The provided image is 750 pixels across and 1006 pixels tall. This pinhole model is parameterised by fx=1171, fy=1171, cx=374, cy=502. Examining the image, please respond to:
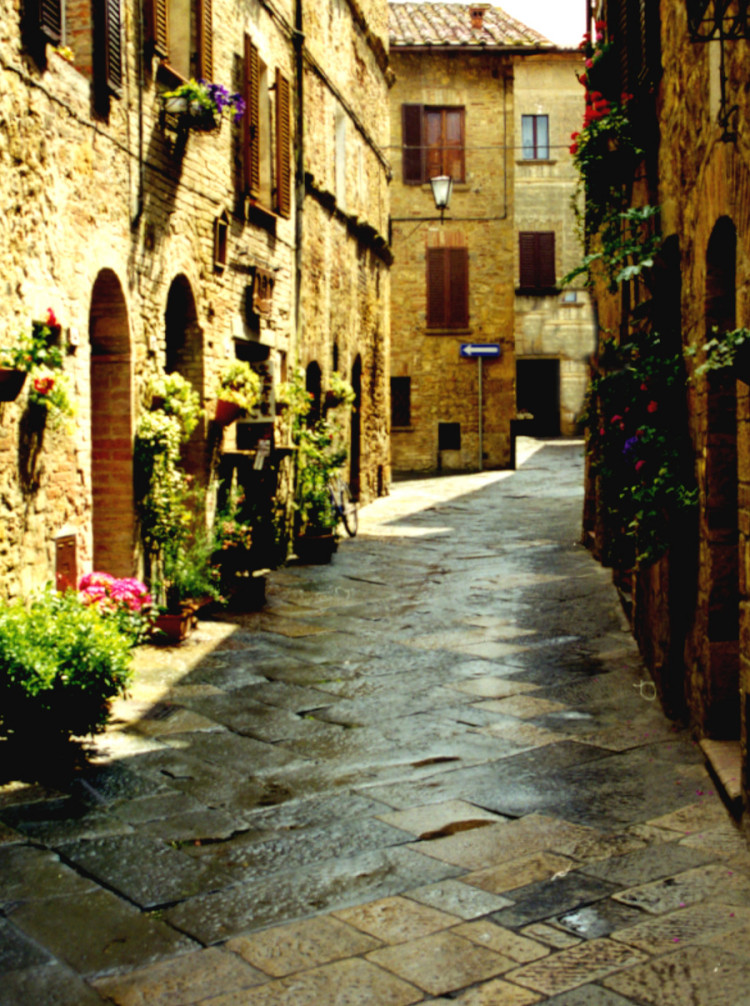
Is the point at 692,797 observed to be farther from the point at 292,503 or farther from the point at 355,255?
the point at 355,255

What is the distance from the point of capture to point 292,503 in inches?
Result: 488

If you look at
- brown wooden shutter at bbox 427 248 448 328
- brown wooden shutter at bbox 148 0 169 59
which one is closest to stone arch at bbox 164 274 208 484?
brown wooden shutter at bbox 148 0 169 59

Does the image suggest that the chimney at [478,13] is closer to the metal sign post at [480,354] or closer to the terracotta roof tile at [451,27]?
the terracotta roof tile at [451,27]

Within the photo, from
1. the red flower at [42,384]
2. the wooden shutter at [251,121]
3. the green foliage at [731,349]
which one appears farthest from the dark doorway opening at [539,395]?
the green foliage at [731,349]

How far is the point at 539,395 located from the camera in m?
31.5

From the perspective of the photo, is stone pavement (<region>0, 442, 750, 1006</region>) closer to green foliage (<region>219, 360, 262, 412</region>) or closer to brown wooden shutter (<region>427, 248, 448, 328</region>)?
green foliage (<region>219, 360, 262, 412</region>)

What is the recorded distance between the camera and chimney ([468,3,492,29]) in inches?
1008

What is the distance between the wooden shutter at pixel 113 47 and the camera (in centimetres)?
751

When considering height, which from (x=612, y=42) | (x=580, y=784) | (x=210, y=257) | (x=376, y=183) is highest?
(x=376, y=183)

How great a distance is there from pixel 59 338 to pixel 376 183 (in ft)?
40.0

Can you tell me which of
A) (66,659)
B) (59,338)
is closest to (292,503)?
(59,338)

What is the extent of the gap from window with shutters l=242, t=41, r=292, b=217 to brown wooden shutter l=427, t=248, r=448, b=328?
1215cm

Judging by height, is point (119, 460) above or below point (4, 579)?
above

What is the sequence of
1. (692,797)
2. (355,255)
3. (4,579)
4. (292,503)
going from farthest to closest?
(355,255) → (292,503) → (4,579) → (692,797)
